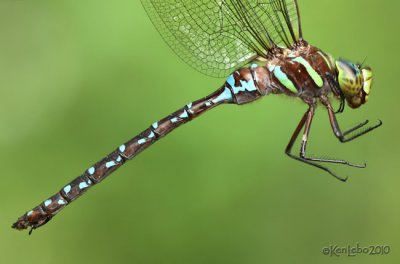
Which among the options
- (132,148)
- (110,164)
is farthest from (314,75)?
(110,164)

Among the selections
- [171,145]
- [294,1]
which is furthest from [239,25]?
[171,145]

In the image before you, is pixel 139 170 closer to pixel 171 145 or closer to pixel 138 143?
pixel 171 145

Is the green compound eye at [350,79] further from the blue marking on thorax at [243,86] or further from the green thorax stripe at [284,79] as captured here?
the blue marking on thorax at [243,86]

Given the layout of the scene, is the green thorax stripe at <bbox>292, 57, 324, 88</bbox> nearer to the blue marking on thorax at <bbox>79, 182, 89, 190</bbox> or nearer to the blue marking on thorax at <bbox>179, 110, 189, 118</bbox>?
the blue marking on thorax at <bbox>179, 110, 189, 118</bbox>

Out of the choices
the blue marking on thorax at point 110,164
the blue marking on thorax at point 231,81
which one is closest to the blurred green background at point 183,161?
the blue marking on thorax at point 110,164

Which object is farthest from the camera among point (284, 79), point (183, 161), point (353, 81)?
point (183, 161)

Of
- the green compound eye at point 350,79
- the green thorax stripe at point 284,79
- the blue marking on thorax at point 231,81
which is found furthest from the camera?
the blue marking on thorax at point 231,81

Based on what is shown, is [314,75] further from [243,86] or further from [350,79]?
[243,86]
